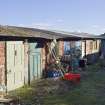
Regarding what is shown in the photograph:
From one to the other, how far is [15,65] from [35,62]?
2975 millimetres

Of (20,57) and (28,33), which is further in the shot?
(28,33)

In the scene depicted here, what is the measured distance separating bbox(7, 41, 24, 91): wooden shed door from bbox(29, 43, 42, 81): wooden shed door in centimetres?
147

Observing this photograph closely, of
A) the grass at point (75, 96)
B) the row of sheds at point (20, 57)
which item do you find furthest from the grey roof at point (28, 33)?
the grass at point (75, 96)

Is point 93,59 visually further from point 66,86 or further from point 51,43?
point 66,86

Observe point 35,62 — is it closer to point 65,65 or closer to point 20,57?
point 20,57

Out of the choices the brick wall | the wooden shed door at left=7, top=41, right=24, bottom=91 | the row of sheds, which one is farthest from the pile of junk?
the brick wall

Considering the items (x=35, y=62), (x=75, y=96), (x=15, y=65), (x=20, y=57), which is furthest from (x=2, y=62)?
(x=35, y=62)

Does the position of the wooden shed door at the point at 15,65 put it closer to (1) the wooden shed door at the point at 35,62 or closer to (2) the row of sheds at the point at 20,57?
(2) the row of sheds at the point at 20,57

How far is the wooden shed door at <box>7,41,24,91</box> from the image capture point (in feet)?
49.9

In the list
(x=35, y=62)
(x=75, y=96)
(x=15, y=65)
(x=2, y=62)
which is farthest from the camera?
(x=35, y=62)

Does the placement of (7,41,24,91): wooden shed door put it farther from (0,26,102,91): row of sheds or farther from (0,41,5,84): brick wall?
(0,41,5,84): brick wall

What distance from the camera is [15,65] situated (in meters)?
15.8

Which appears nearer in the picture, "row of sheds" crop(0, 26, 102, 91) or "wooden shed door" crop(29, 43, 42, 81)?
"row of sheds" crop(0, 26, 102, 91)

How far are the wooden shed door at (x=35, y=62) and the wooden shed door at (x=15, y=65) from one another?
4.84 ft
